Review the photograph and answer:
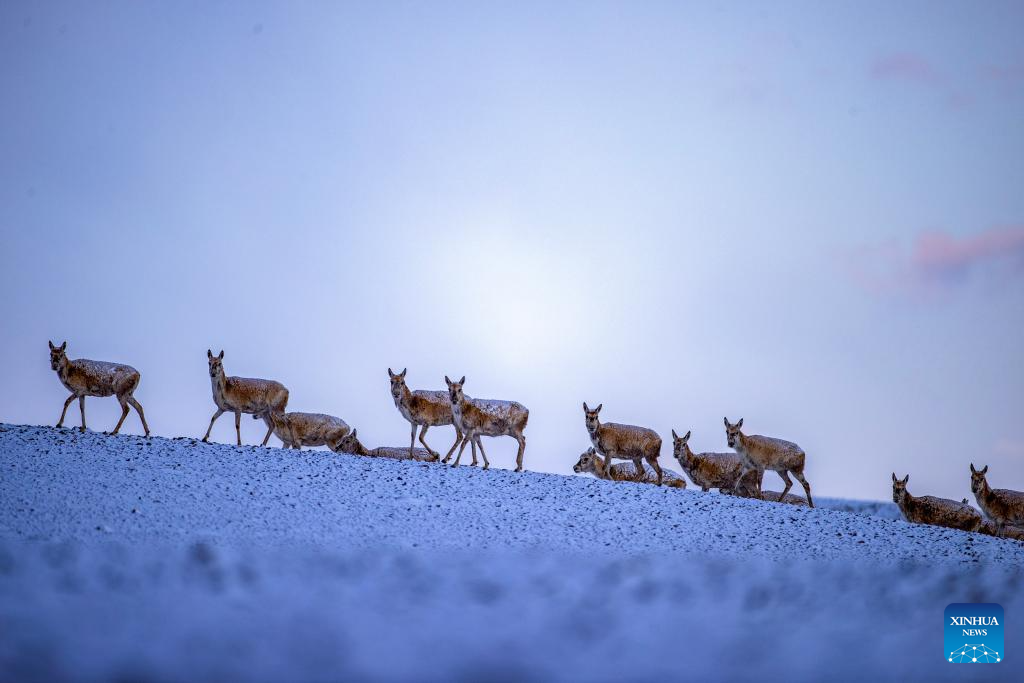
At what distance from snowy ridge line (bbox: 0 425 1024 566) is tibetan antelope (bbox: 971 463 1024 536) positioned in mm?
3436

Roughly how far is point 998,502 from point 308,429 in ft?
52.5

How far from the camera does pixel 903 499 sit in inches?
853

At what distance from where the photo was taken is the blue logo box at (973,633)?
35.8 ft

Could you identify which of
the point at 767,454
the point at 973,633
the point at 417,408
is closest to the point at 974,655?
the point at 973,633

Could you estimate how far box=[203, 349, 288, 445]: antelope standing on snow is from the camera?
20812mm

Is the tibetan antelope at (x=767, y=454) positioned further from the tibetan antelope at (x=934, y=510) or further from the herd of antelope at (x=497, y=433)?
the tibetan antelope at (x=934, y=510)

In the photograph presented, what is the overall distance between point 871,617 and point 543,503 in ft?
20.2

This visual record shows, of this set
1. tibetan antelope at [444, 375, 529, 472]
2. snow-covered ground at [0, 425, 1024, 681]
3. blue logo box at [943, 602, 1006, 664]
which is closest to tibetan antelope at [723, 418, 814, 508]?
snow-covered ground at [0, 425, 1024, 681]

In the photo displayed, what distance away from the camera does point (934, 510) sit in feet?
69.2

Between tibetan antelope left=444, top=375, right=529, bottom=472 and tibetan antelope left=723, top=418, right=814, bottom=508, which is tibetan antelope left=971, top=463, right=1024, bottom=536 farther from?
tibetan antelope left=444, top=375, right=529, bottom=472

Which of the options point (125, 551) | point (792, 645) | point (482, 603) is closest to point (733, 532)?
point (792, 645)

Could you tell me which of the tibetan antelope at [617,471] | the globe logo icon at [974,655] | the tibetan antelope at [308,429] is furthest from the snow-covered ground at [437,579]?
the tibetan antelope at [617,471]

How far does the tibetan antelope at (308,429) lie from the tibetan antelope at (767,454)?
9.39m

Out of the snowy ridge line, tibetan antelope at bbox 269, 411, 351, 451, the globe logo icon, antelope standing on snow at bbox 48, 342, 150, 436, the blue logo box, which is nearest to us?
the globe logo icon
